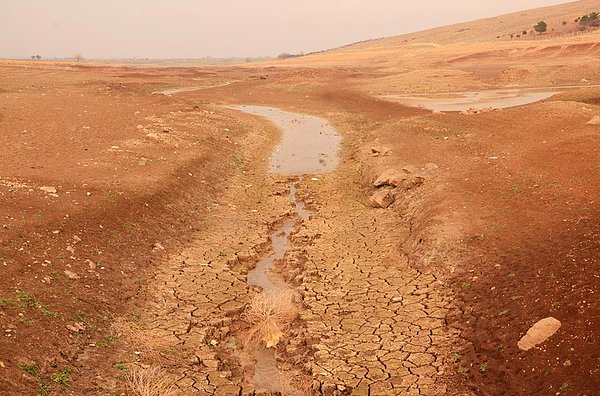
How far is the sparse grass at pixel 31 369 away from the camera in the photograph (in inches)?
293

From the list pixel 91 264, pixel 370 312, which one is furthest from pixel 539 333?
pixel 91 264

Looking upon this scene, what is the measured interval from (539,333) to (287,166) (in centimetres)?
1646

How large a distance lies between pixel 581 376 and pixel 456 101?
121 feet

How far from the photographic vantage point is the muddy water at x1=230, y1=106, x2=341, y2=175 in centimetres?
2342

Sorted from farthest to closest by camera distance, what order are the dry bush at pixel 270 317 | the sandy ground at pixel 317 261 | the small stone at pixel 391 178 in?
the small stone at pixel 391 178 → the dry bush at pixel 270 317 → the sandy ground at pixel 317 261

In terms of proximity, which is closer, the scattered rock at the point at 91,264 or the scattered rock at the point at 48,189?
the scattered rock at the point at 91,264

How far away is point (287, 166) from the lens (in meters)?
23.6

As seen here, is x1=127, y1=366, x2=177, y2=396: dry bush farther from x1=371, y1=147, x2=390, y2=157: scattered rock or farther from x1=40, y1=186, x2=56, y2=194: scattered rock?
x1=371, y1=147, x2=390, y2=157: scattered rock

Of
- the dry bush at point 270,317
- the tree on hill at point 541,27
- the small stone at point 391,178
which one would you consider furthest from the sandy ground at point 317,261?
the tree on hill at point 541,27

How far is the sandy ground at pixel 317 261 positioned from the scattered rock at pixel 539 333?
0.13 metres

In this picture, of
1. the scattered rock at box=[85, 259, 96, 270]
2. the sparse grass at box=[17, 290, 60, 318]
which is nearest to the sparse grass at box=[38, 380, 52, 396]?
the sparse grass at box=[17, 290, 60, 318]

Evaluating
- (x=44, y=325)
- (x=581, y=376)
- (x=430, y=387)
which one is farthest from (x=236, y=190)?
(x=581, y=376)

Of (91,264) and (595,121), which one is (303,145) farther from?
(91,264)

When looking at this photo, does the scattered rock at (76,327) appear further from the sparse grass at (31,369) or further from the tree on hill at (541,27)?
the tree on hill at (541,27)
